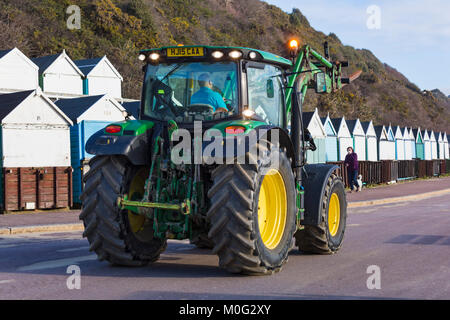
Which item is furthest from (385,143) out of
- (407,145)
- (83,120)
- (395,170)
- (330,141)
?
(83,120)

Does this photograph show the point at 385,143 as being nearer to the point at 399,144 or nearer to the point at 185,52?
the point at 399,144

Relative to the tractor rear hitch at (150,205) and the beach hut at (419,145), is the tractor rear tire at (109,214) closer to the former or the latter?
the tractor rear hitch at (150,205)

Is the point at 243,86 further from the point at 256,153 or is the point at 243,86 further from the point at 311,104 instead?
the point at 311,104

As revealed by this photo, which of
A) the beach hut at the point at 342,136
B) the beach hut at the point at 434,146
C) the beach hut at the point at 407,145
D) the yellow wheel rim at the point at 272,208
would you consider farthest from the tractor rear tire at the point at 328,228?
the beach hut at the point at 434,146

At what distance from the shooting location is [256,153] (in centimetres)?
775

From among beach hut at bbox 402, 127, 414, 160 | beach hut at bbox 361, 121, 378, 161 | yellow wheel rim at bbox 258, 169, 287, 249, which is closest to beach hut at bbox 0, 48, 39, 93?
beach hut at bbox 361, 121, 378, 161

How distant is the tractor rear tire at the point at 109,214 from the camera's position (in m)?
8.20

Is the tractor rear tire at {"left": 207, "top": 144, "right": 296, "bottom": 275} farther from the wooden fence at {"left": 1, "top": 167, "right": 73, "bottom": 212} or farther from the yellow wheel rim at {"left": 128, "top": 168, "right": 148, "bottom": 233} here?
the wooden fence at {"left": 1, "top": 167, "right": 73, "bottom": 212}

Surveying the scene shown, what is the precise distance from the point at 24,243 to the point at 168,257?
3625mm

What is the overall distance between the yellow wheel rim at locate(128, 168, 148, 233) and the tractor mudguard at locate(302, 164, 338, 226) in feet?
7.92

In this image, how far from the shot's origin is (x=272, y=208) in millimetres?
8625

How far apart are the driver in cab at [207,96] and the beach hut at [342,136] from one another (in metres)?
29.2
